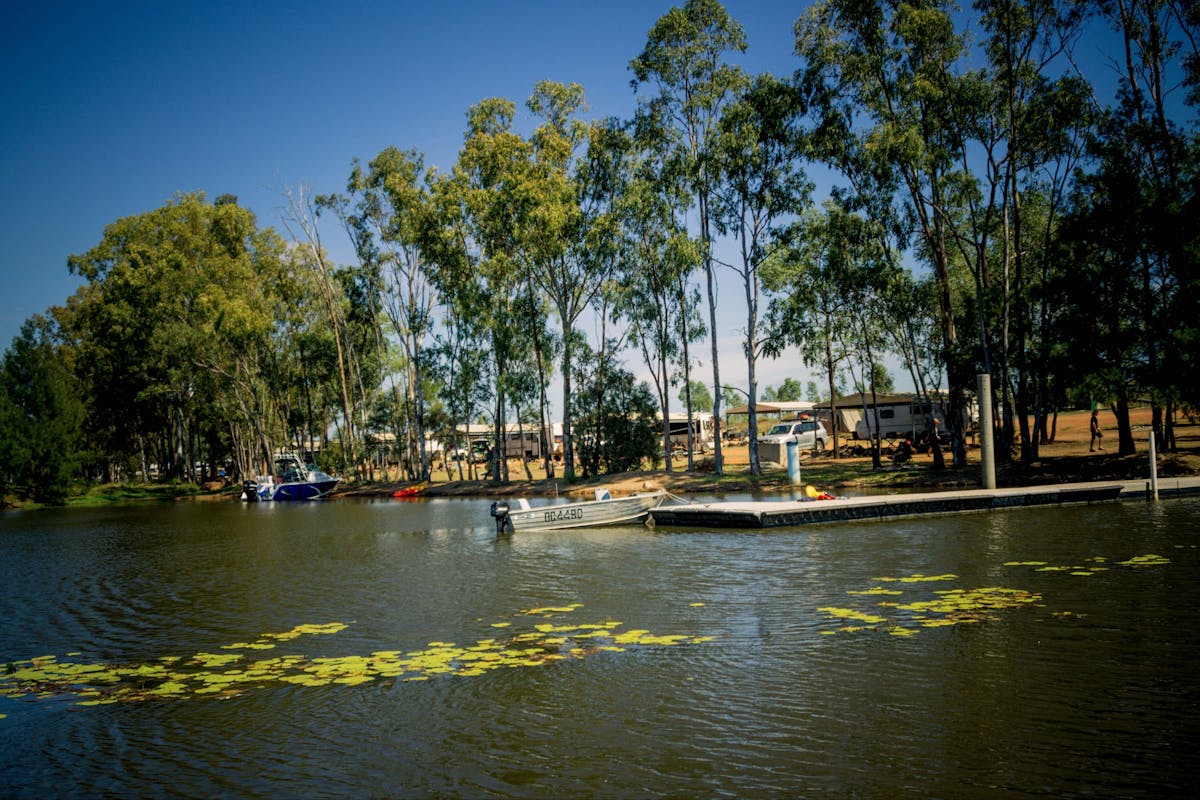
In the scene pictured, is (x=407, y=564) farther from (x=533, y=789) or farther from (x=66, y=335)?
(x=66, y=335)

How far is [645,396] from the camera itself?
49.2 meters

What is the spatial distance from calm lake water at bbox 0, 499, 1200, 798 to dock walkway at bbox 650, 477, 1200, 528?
4.66 metres

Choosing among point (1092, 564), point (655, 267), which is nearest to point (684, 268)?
point (655, 267)

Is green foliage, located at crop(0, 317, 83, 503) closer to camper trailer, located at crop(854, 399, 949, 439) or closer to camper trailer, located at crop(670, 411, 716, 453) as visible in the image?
camper trailer, located at crop(670, 411, 716, 453)

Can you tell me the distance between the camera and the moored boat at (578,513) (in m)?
26.6

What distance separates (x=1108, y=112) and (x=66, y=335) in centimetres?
8999

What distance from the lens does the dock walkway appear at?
79.0ft

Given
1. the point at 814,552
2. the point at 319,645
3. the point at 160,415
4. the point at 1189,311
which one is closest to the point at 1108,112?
the point at 1189,311

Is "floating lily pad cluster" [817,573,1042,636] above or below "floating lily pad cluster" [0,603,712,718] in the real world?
below

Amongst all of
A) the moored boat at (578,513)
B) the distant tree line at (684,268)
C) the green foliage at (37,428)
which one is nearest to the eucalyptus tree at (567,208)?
the distant tree line at (684,268)

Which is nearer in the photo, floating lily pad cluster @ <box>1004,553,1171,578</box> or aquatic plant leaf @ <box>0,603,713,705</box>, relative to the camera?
aquatic plant leaf @ <box>0,603,713,705</box>

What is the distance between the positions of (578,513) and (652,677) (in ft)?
56.6

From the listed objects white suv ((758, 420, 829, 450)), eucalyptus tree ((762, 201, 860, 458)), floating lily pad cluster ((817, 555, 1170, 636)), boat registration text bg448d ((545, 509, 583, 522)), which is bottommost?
floating lily pad cluster ((817, 555, 1170, 636))

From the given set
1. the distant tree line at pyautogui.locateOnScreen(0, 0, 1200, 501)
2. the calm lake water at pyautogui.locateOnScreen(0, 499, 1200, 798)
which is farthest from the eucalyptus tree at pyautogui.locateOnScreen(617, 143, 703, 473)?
the calm lake water at pyautogui.locateOnScreen(0, 499, 1200, 798)
